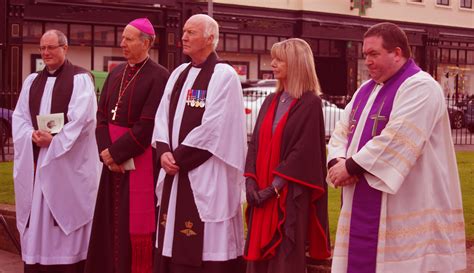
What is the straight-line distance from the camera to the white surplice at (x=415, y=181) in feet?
15.8

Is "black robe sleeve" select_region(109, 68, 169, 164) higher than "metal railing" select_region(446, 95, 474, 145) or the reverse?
higher

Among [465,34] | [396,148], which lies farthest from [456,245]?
[465,34]

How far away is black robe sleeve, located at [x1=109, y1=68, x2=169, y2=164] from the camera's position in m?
6.88

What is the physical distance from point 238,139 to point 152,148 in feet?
3.14

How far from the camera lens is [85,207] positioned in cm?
764

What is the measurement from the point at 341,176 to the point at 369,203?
0.23 metres

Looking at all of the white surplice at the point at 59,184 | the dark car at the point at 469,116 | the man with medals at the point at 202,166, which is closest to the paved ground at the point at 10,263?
the white surplice at the point at 59,184

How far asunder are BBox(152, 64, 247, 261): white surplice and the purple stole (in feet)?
4.97

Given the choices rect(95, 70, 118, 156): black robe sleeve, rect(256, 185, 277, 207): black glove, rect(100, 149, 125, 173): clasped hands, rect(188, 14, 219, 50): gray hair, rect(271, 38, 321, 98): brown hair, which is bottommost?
rect(256, 185, 277, 207): black glove

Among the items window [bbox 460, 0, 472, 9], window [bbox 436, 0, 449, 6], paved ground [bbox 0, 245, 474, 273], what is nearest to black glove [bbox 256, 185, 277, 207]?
paved ground [bbox 0, 245, 474, 273]

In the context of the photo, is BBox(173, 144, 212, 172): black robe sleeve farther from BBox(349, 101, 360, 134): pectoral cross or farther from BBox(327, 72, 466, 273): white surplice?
BBox(327, 72, 466, 273): white surplice

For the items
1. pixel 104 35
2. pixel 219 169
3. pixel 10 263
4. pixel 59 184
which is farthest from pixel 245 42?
pixel 219 169

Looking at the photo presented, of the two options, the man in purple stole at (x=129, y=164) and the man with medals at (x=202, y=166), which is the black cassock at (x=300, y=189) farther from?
the man in purple stole at (x=129, y=164)

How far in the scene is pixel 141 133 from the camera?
22.7ft
